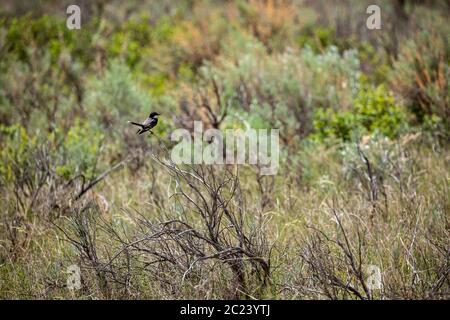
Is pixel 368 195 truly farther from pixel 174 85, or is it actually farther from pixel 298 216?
pixel 174 85

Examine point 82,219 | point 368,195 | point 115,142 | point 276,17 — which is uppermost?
point 276,17

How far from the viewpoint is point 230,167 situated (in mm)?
4852

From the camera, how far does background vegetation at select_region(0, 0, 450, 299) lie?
118 inches

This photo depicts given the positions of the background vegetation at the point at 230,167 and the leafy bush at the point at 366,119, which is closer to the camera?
the background vegetation at the point at 230,167

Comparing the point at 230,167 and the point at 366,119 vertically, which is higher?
the point at 366,119

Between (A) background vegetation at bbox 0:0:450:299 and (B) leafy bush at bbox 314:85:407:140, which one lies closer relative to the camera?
(A) background vegetation at bbox 0:0:450:299

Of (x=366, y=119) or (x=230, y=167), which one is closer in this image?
(x=230, y=167)

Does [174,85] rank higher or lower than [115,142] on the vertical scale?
higher

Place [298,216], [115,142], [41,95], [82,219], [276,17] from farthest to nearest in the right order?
1. [276,17]
2. [41,95]
3. [115,142]
4. [298,216]
5. [82,219]

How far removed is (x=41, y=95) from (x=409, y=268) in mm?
5532

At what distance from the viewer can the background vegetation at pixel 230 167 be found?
3.00 m
